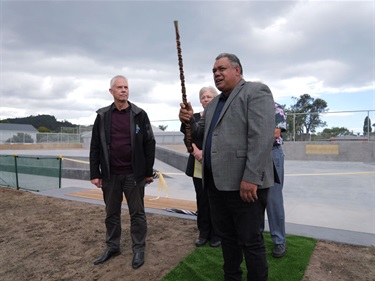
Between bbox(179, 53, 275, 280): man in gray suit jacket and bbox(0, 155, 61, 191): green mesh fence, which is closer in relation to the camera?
bbox(179, 53, 275, 280): man in gray suit jacket

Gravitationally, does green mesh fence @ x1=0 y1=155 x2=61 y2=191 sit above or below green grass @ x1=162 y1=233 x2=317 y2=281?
above

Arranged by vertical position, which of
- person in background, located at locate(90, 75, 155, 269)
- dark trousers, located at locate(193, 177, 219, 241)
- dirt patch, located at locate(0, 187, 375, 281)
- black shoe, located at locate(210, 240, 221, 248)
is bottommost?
dirt patch, located at locate(0, 187, 375, 281)

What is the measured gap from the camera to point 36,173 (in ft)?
23.2

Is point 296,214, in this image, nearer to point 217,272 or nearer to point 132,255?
point 217,272

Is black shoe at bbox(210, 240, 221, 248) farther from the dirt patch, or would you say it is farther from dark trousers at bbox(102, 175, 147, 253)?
dark trousers at bbox(102, 175, 147, 253)

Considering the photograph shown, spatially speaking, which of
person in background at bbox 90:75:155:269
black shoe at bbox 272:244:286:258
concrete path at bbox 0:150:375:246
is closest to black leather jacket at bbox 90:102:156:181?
person in background at bbox 90:75:155:269

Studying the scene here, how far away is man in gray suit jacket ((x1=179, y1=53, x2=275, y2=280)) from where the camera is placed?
204 centimetres

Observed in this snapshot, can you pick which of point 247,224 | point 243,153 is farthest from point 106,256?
point 243,153

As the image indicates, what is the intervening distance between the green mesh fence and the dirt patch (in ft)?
6.70

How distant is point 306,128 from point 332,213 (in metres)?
12.2

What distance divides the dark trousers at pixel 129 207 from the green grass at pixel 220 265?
0.55 m

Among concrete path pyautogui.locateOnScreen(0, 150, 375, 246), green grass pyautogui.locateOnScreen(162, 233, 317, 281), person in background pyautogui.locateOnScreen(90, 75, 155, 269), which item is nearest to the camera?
green grass pyautogui.locateOnScreen(162, 233, 317, 281)

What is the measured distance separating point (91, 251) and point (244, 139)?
7.82 feet

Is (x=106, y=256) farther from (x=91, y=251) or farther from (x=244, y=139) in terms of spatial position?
(x=244, y=139)
